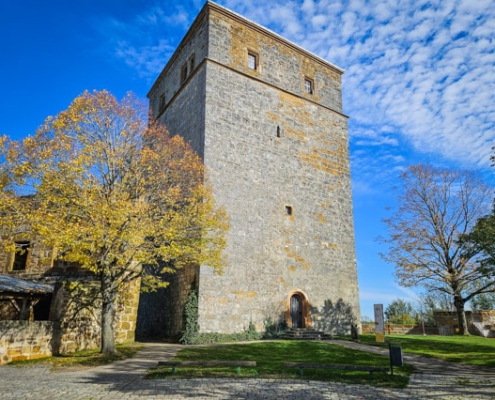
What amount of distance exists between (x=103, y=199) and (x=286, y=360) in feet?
24.5

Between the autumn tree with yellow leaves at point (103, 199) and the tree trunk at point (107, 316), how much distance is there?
3cm

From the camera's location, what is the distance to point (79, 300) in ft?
43.4

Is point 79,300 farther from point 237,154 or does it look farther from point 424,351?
point 424,351

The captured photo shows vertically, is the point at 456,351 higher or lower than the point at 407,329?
lower

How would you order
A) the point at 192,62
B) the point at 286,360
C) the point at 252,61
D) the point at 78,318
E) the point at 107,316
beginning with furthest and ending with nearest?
the point at 192,62
the point at 252,61
the point at 78,318
the point at 107,316
the point at 286,360

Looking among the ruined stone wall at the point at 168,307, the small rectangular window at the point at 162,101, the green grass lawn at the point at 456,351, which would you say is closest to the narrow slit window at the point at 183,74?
the small rectangular window at the point at 162,101

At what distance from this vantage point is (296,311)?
18359 mm

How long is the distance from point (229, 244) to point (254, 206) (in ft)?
7.82

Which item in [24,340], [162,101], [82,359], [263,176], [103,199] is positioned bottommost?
[82,359]

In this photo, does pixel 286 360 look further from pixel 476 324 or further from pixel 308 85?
pixel 476 324

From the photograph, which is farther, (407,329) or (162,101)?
(407,329)

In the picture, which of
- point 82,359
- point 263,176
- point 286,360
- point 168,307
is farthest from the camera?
point 263,176

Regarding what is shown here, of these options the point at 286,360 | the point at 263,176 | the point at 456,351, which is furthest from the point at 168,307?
the point at 456,351

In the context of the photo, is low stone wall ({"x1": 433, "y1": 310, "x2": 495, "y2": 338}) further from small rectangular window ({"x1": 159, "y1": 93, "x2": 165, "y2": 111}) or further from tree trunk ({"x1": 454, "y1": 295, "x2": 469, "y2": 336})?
small rectangular window ({"x1": 159, "y1": 93, "x2": 165, "y2": 111})
